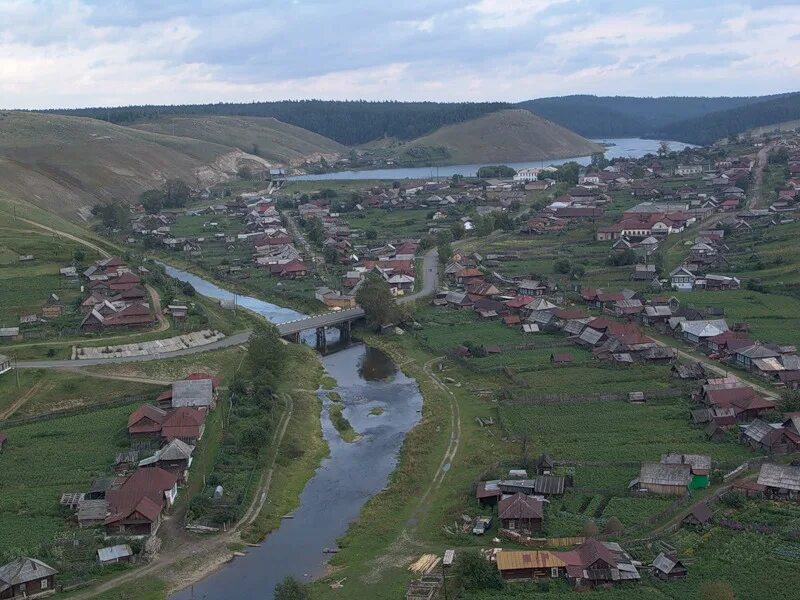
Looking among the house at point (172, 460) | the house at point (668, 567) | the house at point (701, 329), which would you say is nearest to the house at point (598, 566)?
the house at point (668, 567)

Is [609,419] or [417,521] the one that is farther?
[609,419]

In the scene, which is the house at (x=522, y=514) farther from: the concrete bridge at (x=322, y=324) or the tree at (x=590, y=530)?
the concrete bridge at (x=322, y=324)

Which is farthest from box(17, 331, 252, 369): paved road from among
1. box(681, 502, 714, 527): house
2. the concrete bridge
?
box(681, 502, 714, 527): house

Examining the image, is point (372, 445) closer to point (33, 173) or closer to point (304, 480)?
point (304, 480)

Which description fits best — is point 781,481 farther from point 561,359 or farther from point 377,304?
point 377,304

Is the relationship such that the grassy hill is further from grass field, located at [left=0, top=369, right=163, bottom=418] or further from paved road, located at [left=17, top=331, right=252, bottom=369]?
grass field, located at [left=0, top=369, right=163, bottom=418]

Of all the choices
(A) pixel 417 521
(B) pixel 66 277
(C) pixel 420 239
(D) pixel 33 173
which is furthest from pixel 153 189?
(A) pixel 417 521
